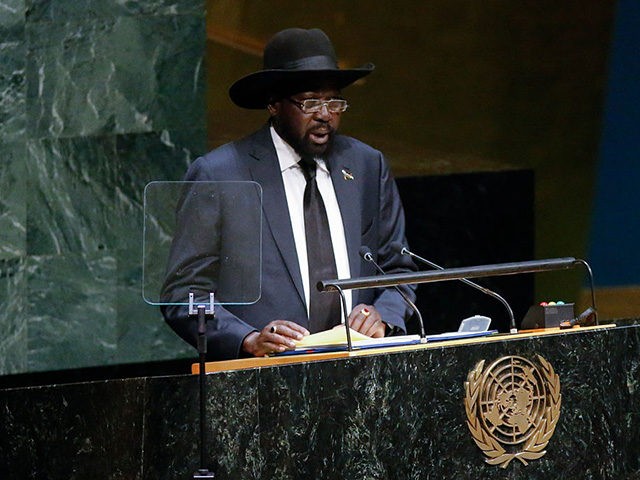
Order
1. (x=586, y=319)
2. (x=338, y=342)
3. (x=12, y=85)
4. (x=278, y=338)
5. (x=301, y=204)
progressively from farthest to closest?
(x=12, y=85), (x=301, y=204), (x=586, y=319), (x=278, y=338), (x=338, y=342)

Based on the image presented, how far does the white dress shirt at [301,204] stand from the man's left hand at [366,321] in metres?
0.33

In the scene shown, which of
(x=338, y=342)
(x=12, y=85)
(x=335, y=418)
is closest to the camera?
(x=335, y=418)

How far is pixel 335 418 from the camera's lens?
4.21 metres

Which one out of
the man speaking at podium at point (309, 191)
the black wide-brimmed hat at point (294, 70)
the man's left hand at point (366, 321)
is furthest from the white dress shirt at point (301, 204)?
the man's left hand at point (366, 321)

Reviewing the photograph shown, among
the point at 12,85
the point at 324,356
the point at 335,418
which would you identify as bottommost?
the point at 335,418

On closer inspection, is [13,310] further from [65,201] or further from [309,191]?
[309,191]

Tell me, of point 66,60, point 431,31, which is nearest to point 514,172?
point 431,31

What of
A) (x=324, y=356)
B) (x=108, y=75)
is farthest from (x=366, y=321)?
(x=108, y=75)

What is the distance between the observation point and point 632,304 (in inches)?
329

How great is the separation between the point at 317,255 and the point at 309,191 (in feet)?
0.91

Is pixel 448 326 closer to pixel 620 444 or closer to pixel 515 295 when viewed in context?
pixel 515 295

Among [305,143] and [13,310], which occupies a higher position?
[305,143]

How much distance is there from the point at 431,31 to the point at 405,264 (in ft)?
10.3

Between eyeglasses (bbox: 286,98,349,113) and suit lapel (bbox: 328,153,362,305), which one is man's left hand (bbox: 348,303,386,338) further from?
eyeglasses (bbox: 286,98,349,113)
